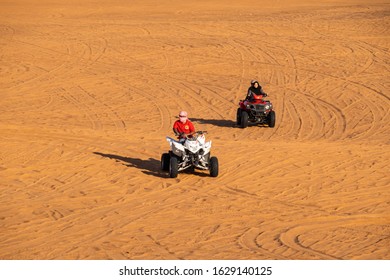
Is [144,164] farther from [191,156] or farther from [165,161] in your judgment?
[191,156]

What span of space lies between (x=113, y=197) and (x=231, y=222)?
9.22 ft

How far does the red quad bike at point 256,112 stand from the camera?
2459cm

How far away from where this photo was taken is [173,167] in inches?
726

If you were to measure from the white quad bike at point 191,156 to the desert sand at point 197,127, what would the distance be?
31 cm

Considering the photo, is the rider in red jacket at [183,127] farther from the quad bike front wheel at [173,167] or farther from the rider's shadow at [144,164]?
the rider's shadow at [144,164]

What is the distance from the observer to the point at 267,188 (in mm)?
17953

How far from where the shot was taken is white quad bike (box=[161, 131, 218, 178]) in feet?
60.4

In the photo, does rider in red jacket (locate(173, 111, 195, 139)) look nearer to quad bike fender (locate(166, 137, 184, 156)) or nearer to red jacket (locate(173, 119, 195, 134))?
red jacket (locate(173, 119, 195, 134))

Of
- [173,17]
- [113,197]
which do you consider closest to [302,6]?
[173,17]

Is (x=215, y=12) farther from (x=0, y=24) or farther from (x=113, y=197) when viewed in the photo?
(x=113, y=197)

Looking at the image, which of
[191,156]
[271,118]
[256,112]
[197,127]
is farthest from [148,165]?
[271,118]

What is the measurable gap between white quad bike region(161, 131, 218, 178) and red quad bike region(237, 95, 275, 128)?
6056 mm

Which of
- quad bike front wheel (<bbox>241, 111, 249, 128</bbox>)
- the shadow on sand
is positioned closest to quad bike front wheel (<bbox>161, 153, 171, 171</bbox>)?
the shadow on sand

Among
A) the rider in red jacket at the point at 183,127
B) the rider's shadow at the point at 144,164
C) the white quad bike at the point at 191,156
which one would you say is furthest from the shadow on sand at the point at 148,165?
the rider in red jacket at the point at 183,127
